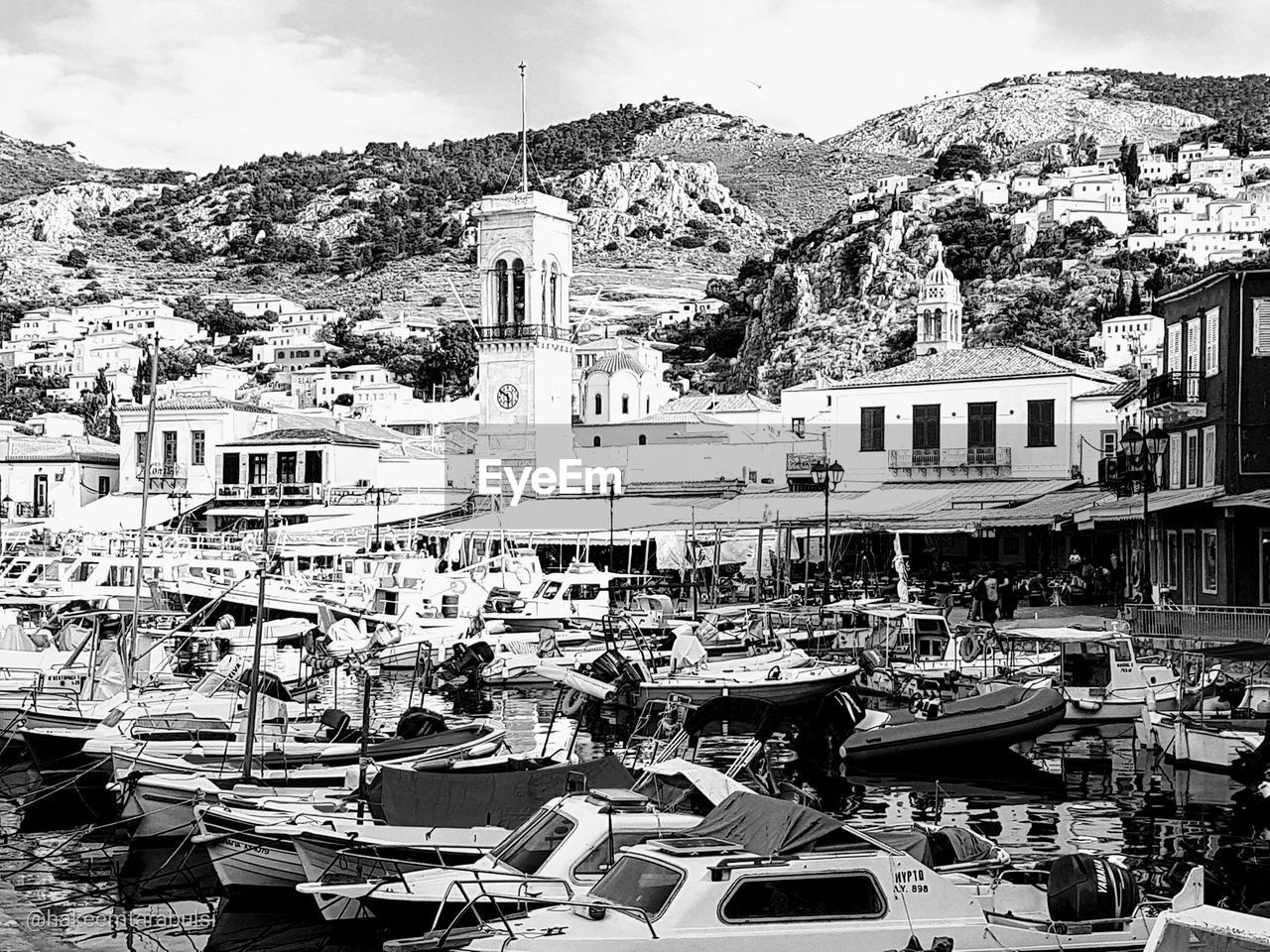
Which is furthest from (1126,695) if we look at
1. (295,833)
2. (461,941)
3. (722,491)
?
(722,491)

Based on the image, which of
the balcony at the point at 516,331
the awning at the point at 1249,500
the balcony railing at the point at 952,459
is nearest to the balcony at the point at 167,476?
the balcony at the point at 516,331

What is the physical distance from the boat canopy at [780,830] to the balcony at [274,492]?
54715 millimetres

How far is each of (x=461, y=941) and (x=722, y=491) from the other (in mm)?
51402

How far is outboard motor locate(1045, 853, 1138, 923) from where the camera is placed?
1352cm

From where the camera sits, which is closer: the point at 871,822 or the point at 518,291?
the point at 871,822

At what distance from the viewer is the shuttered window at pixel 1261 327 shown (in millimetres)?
34656

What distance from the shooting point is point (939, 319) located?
92.9m

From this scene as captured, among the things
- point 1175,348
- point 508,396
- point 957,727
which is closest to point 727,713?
point 957,727

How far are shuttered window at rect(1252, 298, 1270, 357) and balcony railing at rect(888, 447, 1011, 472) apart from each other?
72.2ft

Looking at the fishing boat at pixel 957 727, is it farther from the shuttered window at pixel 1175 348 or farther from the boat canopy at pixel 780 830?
the shuttered window at pixel 1175 348

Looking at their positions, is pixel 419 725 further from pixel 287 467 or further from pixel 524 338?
pixel 524 338

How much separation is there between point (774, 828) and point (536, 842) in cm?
263

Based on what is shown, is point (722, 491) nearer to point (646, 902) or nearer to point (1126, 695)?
point (1126, 695)

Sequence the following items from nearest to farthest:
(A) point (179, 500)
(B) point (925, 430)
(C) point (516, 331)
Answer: (B) point (925, 430) < (A) point (179, 500) < (C) point (516, 331)
